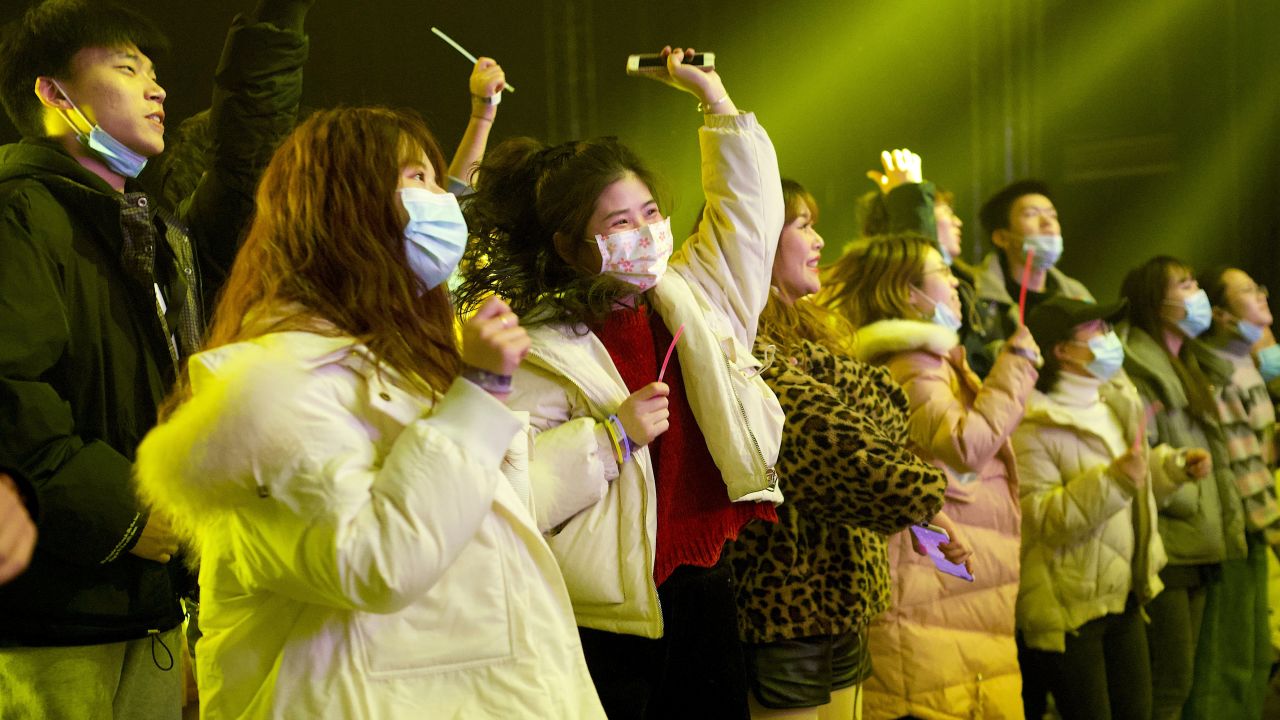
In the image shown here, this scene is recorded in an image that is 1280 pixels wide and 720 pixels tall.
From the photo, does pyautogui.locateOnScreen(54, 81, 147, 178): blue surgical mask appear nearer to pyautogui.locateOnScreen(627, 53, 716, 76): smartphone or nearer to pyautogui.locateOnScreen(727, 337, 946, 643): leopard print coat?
pyautogui.locateOnScreen(627, 53, 716, 76): smartphone

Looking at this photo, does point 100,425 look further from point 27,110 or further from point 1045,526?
point 1045,526

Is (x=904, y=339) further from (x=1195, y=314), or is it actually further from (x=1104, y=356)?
(x=1195, y=314)

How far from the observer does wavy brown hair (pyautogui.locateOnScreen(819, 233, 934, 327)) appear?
3.88 metres

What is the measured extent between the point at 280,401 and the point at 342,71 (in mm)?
2205

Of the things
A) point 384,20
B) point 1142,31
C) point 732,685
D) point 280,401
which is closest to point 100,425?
point 280,401

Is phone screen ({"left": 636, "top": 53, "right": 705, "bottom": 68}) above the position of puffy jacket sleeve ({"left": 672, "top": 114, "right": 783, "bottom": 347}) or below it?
above

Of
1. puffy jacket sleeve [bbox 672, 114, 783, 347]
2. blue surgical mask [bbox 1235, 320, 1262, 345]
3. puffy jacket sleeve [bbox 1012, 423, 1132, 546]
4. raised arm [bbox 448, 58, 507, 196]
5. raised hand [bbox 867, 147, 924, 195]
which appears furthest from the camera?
blue surgical mask [bbox 1235, 320, 1262, 345]

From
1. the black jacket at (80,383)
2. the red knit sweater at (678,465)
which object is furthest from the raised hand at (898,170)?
the black jacket at (80,383)

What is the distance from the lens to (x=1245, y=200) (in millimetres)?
7750

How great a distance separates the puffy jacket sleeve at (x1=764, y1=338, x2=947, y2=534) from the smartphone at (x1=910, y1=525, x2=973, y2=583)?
0.37m

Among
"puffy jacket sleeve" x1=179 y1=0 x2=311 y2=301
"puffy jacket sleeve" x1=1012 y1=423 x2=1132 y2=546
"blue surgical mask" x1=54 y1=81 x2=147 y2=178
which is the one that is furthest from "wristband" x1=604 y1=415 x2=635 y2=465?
"puffy jacket sleeve" x1=1012 y1=423 x2=1132 y2=546

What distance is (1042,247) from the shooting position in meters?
5.18

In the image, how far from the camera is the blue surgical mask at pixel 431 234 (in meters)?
1.95

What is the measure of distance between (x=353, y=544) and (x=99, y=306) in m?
1.01
